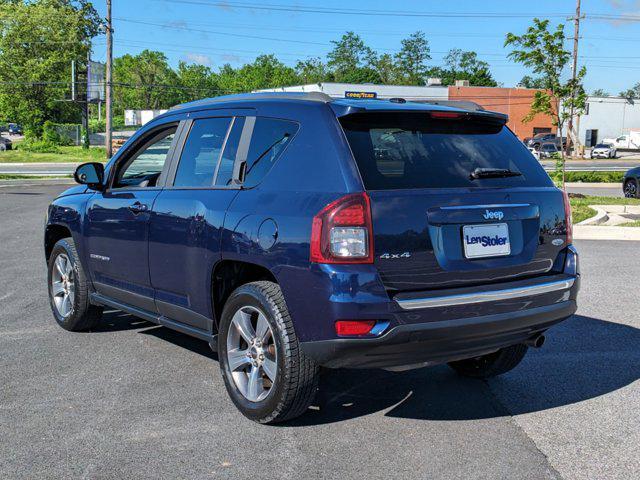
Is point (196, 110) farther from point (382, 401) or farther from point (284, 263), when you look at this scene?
point (382, 401)

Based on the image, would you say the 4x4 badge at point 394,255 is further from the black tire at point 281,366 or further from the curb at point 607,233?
the curb at point 607,233

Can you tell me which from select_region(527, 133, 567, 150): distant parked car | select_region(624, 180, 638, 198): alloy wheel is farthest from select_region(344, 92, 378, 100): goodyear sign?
select_region(527, 133, 567, 150): distant parked car

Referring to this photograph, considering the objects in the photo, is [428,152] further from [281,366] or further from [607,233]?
[607,233]

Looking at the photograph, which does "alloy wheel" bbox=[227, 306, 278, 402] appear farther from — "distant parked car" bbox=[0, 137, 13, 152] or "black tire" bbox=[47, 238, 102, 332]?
"distant parked car" bbox=[0, 137, 13, 152]

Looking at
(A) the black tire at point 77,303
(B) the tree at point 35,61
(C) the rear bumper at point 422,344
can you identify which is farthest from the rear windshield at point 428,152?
(B) the tree at point 35,61

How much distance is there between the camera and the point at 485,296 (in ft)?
13.0

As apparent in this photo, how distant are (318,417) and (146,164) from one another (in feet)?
8.71

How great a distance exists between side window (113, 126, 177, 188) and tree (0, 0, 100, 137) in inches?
2510

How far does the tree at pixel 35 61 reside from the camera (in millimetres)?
66688

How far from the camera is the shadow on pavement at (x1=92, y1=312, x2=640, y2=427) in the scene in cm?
457

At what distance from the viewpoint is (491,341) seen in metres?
4.09

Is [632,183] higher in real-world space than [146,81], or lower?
lower

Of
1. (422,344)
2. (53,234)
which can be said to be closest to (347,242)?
(422,344)

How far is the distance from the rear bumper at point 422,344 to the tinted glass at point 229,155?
136 cm
